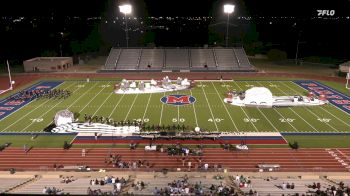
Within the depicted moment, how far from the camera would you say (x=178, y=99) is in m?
39.0

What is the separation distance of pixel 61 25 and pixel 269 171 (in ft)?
230

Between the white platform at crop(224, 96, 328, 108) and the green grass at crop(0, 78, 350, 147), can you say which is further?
the white platform at crop(224, 96, 328, 108)

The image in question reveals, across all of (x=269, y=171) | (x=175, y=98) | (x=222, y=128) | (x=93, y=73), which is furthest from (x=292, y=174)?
(x=93, y=73)

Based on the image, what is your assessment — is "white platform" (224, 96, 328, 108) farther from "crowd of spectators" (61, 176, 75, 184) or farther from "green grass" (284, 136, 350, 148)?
"crowd of spectators" (61, 176, 75, 184)

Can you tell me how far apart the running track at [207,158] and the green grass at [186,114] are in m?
1.71

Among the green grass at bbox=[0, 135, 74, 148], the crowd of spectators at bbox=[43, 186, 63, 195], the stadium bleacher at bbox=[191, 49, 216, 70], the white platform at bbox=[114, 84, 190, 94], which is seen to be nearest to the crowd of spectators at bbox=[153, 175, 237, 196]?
the crowd of spectators at bbox=[43, 186, 63, 195]

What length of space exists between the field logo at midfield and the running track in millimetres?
12689

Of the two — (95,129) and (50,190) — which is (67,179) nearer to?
(50,190)

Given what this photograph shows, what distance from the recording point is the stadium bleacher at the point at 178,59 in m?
60.7

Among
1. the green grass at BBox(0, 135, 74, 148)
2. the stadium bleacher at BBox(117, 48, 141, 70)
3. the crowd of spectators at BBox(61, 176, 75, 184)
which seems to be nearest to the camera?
the crowd of spectators at BBox(61, 176, 75, 184)

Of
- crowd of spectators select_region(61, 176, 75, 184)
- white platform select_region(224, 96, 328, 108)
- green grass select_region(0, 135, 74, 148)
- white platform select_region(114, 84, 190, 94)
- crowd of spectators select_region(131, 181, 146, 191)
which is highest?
white platform select_region(114, 84, 190, 94)

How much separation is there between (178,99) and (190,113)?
18.2ft

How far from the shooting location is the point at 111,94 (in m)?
41.9

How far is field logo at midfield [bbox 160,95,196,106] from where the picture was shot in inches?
1486
